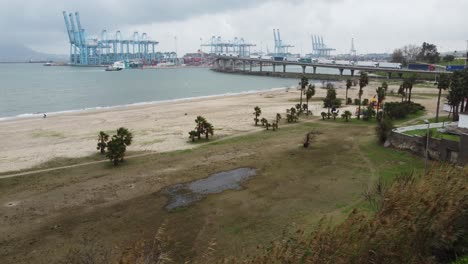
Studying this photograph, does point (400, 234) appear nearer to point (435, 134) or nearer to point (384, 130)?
point (435, 134)

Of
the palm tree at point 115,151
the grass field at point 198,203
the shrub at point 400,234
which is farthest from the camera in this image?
the palm tree at point 115,151

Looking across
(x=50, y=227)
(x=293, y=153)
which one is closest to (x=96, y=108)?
(x=293, y=153)

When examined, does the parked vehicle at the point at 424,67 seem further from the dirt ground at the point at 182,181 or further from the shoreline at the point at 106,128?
the dirt ground at the point at 182,181

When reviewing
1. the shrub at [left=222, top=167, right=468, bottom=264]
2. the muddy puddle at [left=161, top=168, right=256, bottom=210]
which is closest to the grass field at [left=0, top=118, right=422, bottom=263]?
the muddy puddle at [left=161, top=168, right=256, bottom=210]

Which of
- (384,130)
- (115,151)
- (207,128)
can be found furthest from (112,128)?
(384,130)

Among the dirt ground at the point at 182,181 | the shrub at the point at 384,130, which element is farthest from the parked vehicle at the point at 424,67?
the shrub at the point at 384,130

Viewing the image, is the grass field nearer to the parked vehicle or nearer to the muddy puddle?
the muddy puddle
